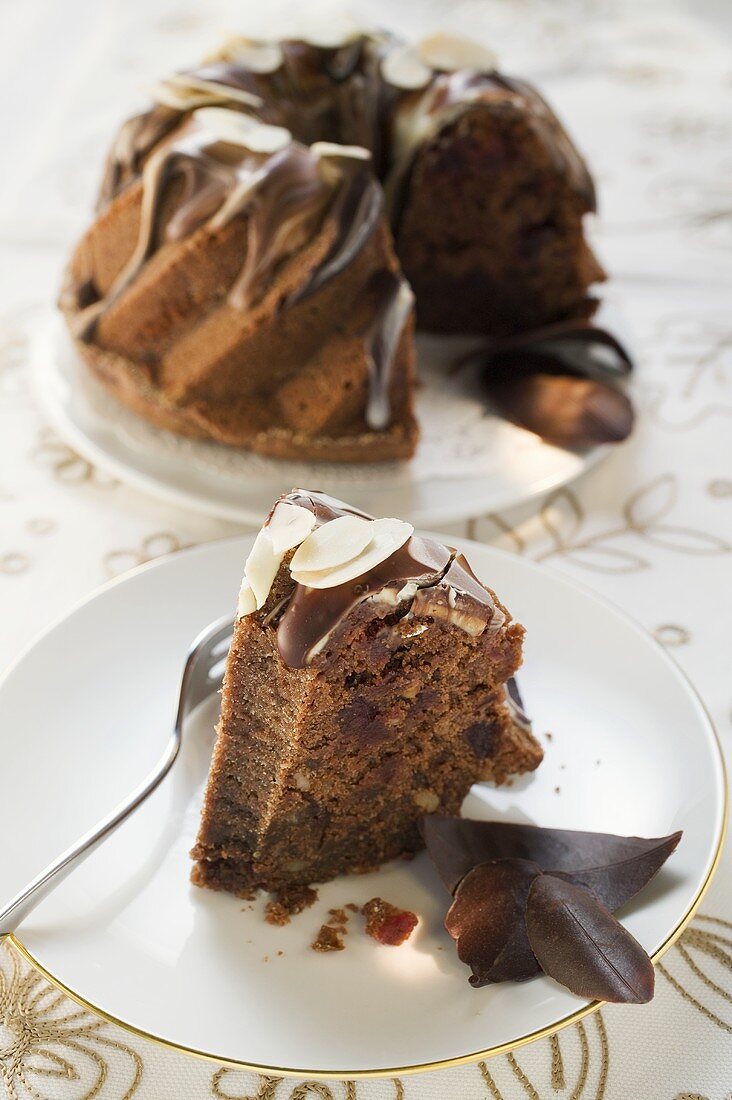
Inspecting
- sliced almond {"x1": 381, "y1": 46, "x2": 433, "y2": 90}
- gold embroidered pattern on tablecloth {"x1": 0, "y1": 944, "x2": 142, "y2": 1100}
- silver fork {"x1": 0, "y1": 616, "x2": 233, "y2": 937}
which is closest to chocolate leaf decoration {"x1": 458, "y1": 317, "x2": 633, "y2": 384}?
sliced almond {"x1": 381, "y1": 46, "x2": 433, "y2": 90}

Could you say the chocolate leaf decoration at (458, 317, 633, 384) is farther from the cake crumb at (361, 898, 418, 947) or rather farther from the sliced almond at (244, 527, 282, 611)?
the cake crumb at (361, 898, 418, 947)

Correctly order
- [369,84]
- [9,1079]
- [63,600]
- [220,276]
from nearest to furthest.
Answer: [9,1079] → [63,600] → [220,276] → [369,84]

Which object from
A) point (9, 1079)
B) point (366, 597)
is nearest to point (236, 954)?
point (9, 1079)

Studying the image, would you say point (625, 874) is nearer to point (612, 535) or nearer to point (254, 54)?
point (612, 535)

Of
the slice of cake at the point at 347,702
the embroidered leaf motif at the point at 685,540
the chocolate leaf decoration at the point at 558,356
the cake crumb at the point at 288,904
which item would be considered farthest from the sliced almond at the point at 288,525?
the chocolate leaf decoration at the point at 558,356

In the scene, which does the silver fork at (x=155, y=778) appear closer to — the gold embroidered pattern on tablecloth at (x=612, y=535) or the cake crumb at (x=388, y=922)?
the cake crumb at (x=388, y=922)

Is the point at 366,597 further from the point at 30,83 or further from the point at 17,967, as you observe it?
the point at 30,83
